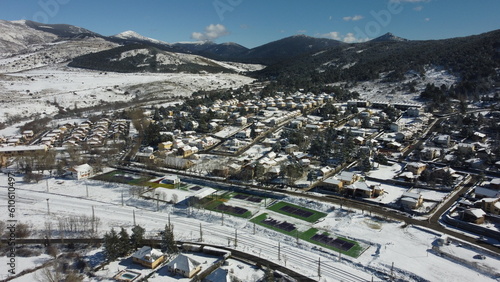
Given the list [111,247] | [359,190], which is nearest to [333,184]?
[359,190]

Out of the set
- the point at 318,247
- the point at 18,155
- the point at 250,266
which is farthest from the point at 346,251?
the point at 18,155

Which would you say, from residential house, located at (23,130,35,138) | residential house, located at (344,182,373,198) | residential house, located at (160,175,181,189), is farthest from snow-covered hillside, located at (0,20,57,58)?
residential house, located at (344,182,373,198)

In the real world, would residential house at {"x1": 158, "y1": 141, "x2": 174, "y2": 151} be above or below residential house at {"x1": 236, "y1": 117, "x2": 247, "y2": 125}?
below

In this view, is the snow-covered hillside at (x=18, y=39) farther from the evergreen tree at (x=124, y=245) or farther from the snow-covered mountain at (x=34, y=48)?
the evergreen tree at (x=124, y=245)

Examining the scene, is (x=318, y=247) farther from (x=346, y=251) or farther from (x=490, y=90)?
(x=490, y=90)

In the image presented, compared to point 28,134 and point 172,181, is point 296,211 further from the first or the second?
point 28,134

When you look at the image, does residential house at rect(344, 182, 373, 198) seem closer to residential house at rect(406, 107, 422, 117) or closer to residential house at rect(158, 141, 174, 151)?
residential house at rect(158, 141, 174, 151)

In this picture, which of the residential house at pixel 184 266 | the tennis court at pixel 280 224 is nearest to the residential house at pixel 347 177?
the tennis court at pixel 280 224
